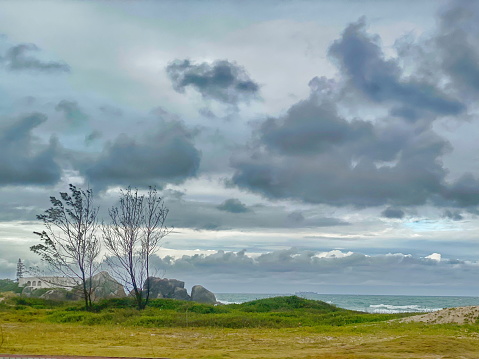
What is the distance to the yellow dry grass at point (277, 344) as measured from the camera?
62.8ft

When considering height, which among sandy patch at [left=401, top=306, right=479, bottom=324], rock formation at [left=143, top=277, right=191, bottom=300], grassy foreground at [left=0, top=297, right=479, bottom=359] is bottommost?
grassy foreground at [left=0, top=297, right=479, bottom=359]

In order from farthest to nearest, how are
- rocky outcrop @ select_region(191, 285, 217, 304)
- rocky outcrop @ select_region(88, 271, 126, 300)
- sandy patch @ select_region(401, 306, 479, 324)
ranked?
rocky outcrop @ select_region(191, 285, 217, 304) → rocky outcrop @ select_region(88, 271, 126, 300) → sandy patch @ select_region(401, 306, 479, 324)

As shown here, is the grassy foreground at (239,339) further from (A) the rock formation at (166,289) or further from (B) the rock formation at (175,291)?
(B) the rock formation at (175,291)

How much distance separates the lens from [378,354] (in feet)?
63.0

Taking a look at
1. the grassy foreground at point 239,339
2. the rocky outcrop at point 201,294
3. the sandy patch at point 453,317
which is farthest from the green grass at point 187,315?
the rocky outcrop at point 201,294

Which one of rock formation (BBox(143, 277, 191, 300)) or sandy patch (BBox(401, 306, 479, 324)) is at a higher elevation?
rock formation (BBox(143, 277, 191, 300))

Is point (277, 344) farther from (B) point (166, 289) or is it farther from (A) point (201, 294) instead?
(B) point (166, 289)

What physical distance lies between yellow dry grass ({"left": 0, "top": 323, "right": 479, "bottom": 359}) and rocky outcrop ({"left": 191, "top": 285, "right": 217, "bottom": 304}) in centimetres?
4074

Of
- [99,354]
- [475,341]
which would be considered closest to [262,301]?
[475,341]

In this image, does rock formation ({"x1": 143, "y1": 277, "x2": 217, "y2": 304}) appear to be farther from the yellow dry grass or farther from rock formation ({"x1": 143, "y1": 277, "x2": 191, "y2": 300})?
the yellow dry grass

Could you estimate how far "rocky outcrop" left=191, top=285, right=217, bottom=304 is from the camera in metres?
69.5

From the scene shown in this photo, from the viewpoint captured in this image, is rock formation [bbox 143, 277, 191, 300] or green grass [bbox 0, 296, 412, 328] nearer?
green grass [bbox 0, 296, 412, 328]

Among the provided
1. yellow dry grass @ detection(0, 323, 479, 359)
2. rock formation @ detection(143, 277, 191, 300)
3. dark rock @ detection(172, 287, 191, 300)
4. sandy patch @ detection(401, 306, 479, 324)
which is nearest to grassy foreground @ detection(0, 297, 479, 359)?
yellow dry grass @ detection(0, 323, 479, 359)

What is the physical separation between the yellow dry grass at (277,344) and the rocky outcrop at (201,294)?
134ft
